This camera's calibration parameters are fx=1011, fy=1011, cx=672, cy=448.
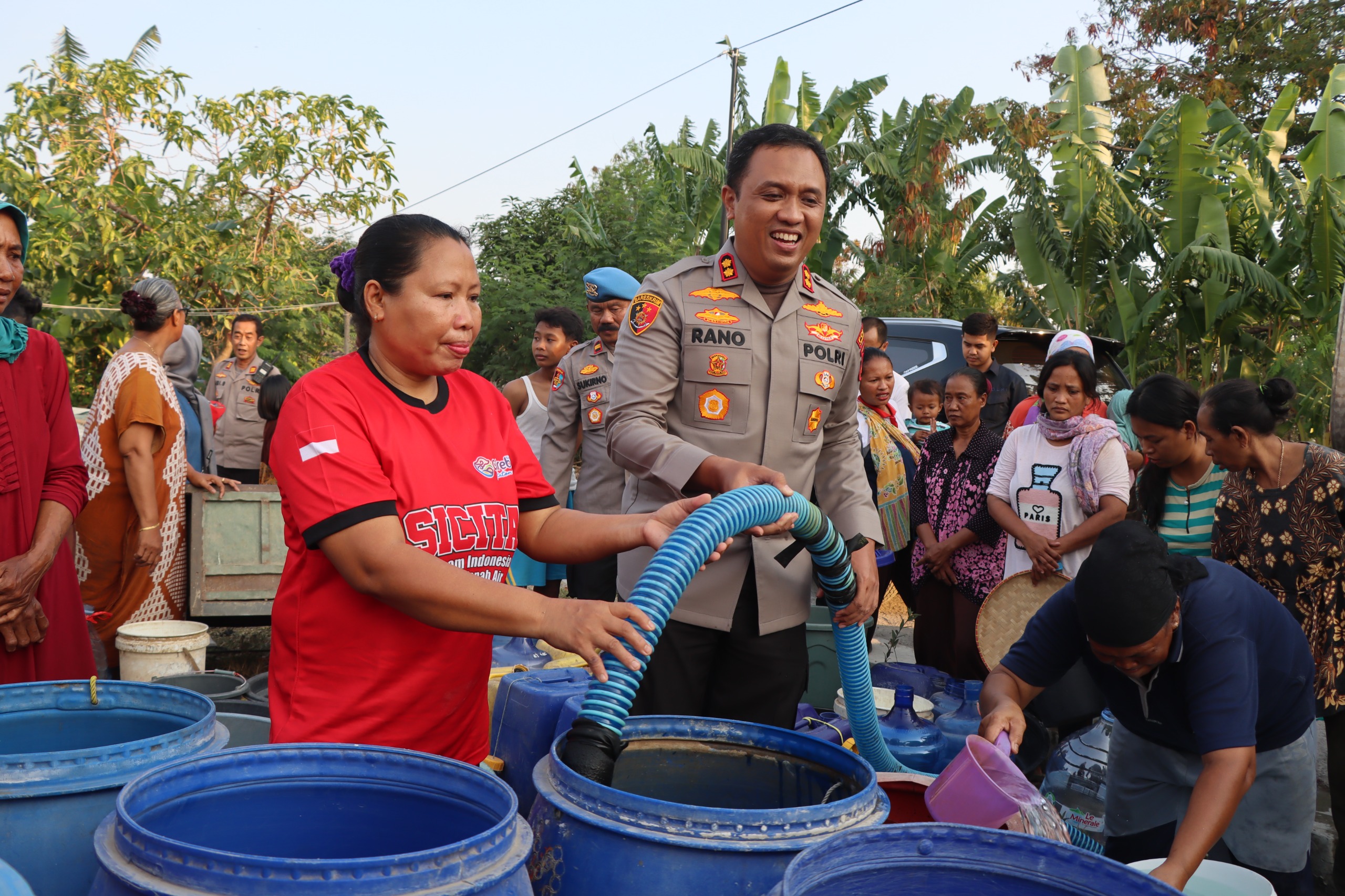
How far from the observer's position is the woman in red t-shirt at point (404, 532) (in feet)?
5.12

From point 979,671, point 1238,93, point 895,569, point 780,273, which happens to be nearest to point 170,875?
point 780,273

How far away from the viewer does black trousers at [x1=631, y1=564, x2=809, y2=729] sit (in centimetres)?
250

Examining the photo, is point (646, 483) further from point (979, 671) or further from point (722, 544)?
point (979, 671)

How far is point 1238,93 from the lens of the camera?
56.6 ft

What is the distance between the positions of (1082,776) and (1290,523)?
1200 millimetres

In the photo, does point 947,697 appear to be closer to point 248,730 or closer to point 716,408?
point 716,408

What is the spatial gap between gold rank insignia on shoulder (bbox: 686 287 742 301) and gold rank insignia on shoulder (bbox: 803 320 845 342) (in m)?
0.21

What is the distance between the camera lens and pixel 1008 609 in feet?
14.7

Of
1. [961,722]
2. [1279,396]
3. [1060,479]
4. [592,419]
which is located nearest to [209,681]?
[592,419]

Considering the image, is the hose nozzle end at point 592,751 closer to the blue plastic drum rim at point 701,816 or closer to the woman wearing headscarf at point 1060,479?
the blue plastic drum rim at point 701,816

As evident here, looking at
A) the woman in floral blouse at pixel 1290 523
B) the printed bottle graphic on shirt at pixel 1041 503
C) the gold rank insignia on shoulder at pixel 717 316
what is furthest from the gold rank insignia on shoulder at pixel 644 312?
the printed bottle graphic on shirt at pixel 1041 503

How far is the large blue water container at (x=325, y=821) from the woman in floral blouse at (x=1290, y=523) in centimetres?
325

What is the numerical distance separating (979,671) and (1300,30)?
16885 mm

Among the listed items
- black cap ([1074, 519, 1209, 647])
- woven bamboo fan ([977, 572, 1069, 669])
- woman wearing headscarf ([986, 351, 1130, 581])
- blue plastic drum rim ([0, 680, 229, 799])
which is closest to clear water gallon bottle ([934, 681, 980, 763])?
woven bamboo fan ([977, 572, 1069, 669])
